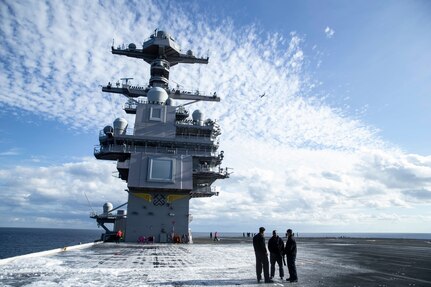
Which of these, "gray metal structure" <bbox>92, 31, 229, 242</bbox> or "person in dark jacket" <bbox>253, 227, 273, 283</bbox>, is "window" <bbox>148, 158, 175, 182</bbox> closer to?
"gray metal structure" <bbox>92, 31, 229, 242</bbox>

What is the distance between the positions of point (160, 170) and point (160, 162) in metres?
0.87

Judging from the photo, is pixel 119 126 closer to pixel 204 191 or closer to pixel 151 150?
pixel 151 150

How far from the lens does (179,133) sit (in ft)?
130

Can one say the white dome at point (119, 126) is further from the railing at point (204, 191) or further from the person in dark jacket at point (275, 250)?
the person in dark jacket at point (275, 250)

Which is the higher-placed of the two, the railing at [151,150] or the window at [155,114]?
the window at [155,114]

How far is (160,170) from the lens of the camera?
114ft

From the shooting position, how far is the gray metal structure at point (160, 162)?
34500 mm

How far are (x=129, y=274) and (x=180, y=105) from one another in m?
30.6

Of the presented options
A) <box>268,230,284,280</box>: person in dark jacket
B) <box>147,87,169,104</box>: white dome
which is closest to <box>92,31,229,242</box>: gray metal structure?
<box>147,87,169,104</box>: white dome

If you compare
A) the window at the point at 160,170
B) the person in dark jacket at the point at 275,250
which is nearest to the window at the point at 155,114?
the window at the point at 160,170

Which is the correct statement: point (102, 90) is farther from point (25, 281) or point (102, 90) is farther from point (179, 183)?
point (25, 281)

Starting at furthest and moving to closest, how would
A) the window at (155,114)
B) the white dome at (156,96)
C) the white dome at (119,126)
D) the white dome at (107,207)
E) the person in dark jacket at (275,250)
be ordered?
the white dome at (107,207) → the white dome at (156,96) → the window at (155,114) → the white dome at (119,126) → the person in dark jacket at (275,250)

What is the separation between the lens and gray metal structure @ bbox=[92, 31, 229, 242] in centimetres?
3450

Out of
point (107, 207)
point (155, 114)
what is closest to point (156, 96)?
point (155, 114)
